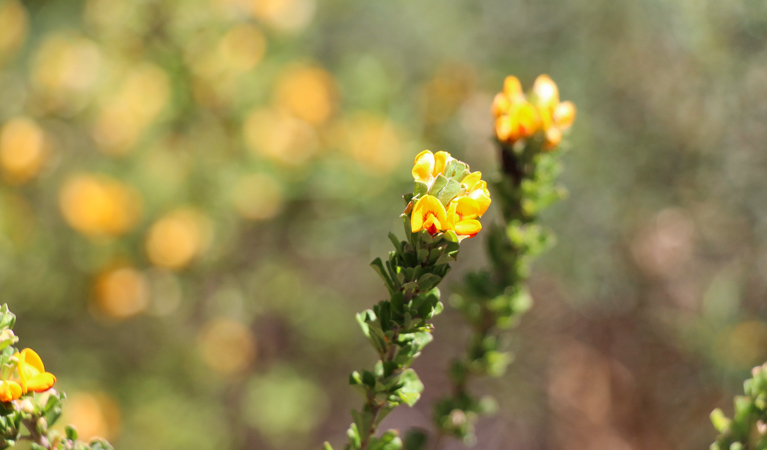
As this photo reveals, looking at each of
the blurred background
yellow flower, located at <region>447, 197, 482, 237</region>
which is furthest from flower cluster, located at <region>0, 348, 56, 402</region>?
the blurred background

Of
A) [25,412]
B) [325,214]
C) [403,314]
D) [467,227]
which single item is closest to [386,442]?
[403,314]

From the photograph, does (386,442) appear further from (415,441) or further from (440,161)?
(440,161)

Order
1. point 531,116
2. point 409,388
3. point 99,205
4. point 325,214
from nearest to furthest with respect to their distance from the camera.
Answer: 1. point 409,388
2. point 531,116
3. point 99,205
4. point 325,214

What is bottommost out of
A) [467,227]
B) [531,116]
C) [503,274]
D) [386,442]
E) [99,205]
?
[386,442]

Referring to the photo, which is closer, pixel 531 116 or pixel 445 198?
pixel 445 198

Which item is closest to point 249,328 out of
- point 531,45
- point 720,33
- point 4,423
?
point 531,45

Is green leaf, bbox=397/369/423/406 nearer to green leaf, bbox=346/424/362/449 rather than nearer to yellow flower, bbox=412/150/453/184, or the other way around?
green leaf, bbox=346/424/362/449

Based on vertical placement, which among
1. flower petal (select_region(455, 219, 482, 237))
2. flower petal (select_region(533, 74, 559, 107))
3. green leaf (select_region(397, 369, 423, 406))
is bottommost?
green leaf (select_region(397, 369, 423, 406))

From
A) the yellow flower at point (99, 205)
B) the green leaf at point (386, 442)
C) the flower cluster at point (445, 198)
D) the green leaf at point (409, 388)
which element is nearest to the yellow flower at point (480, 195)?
the flower cluster at point (445, 198)
